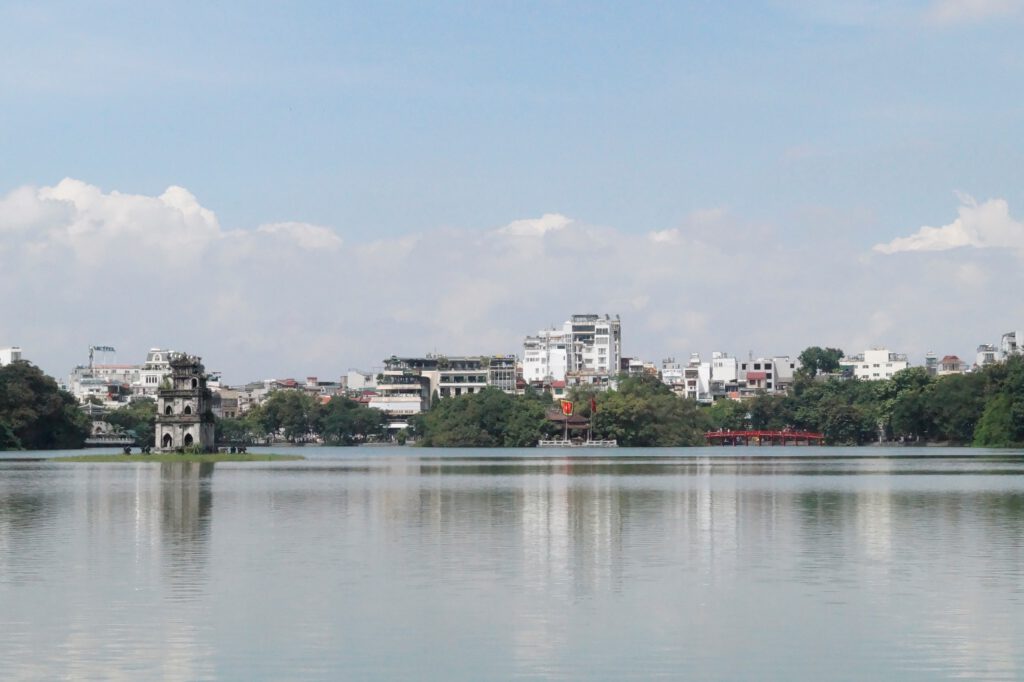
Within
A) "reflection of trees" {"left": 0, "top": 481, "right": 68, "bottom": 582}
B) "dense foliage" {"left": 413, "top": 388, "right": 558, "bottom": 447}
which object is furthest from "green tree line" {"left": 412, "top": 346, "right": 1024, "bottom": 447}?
"reflection of trees" {"left": 0, "top": 481, "right": 68, "bottom": 582}

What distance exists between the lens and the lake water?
21969mm

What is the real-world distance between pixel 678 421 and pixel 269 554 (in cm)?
15642

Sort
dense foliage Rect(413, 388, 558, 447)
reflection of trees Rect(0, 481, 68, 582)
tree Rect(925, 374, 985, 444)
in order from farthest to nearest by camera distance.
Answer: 1. dense foliage Rect(413, 388, 558, 447)
2. tree Rect(925, 374, 985, 444)
3. reflection of trees Rect(0, 481, 68, 582)

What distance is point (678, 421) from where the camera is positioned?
190 m

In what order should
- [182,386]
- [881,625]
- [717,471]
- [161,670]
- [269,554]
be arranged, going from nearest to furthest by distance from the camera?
[161,670] → [881,625] → [269,554] → [717,471] → [182,386]

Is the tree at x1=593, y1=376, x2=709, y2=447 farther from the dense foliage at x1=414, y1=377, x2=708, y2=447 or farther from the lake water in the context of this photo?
the lake water

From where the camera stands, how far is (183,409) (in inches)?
4830

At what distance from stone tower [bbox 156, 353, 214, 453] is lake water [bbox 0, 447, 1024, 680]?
213 feet

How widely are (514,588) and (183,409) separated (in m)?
96.2

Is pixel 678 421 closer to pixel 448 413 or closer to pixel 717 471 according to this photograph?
pixel 448 413

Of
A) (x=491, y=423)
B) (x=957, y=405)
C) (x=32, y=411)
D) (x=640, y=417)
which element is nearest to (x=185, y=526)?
(x=32, y=411)

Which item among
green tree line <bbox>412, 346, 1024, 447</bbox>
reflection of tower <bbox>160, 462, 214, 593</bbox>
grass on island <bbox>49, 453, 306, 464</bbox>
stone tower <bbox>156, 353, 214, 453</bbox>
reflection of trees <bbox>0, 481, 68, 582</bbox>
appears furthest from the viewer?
green tree line <bbox>412, 346, 1024, 447</bbox>

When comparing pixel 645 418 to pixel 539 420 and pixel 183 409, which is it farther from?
pixel 183 409

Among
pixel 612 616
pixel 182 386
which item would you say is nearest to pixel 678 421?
pixel 182 386
